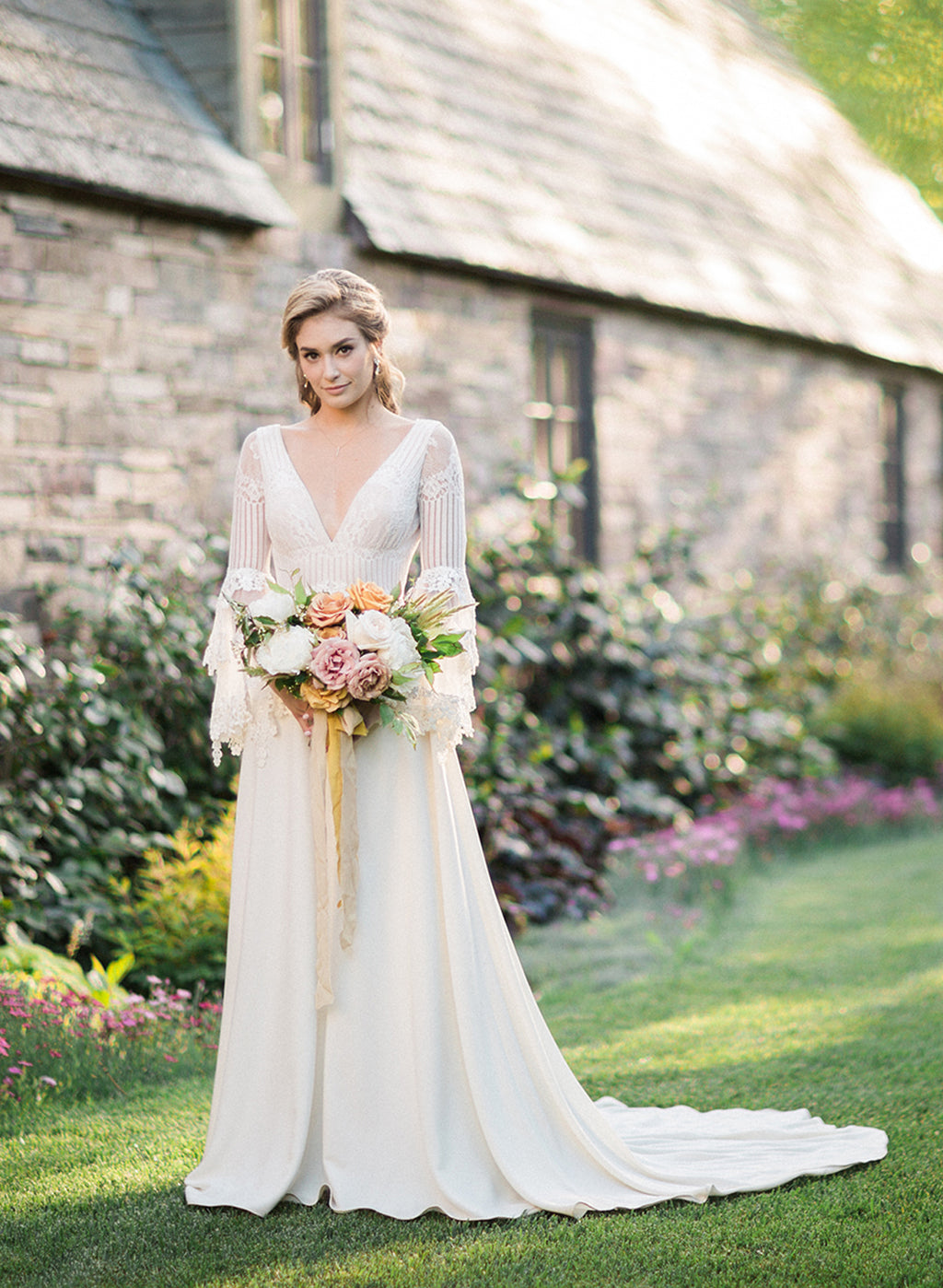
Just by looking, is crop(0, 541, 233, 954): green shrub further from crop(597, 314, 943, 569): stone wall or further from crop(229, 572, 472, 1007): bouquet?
crop(597, 314, 943, 569): stone wall

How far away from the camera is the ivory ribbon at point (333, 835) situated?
3.46m

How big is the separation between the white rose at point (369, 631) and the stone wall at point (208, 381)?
309 cm

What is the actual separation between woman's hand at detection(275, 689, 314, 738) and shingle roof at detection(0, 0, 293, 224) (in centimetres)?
327

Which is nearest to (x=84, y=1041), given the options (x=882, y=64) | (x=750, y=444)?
(x=750, y=444)

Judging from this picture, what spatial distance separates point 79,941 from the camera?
518 cm

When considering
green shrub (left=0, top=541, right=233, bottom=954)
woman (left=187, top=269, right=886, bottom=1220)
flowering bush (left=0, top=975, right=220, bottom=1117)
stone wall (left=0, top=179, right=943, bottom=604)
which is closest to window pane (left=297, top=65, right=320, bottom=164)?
stone wall (left=0, top=179, right=943, bottom=604)

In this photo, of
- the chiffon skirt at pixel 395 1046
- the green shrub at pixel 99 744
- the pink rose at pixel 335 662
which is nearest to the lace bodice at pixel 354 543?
the chiffon skirt at pixel 395 1046

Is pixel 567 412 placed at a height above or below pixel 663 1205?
above

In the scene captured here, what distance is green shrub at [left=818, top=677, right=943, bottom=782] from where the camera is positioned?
972 centimetres

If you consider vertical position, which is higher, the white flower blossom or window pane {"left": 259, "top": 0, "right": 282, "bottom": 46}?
window pane {"left": 259, "top": 0, "right": 282, "bottom": 46}

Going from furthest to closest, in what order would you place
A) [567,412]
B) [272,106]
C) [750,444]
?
[750,444] < [567,412] < [272,106]

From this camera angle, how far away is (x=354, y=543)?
11.8 ft

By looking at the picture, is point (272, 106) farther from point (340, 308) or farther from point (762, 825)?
point (762, 825)

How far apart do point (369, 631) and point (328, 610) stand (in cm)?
13
